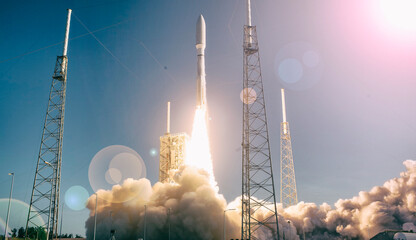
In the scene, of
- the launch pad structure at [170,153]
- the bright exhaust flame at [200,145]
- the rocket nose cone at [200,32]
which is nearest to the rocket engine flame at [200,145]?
the bright exhaust flame at [200,145]

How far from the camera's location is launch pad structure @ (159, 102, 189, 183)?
76.6 meters

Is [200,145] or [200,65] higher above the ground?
[200,65]

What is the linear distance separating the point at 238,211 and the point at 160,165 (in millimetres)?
20036

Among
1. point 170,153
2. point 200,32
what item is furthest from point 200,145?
point 200,32

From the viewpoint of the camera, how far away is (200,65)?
2778 inches

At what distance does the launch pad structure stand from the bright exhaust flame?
12.5 ft

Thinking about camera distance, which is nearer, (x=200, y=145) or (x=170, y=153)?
(x=200, y=145)

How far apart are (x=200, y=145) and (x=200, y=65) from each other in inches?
609

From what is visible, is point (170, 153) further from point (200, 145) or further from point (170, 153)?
point (200, 145)

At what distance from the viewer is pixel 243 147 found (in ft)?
176

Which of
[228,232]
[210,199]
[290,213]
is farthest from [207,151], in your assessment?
[290,213]

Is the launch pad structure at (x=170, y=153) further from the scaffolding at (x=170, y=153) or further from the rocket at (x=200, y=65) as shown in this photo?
the rocket at (x=200, y=65)

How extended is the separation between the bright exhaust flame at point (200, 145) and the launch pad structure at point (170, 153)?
382 centimetres

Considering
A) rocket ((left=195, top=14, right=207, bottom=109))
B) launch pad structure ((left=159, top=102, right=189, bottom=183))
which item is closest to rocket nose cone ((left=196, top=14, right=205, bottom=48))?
rocket ((left=195, top=14, right=207, bottom=109))
